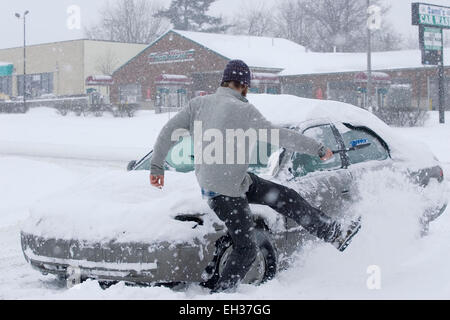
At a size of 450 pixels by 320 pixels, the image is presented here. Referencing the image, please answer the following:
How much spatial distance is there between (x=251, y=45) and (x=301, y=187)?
45259mm

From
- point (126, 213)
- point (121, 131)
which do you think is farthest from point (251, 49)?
point (126, 213)

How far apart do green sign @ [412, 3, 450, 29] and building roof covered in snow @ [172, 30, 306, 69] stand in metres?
16.9

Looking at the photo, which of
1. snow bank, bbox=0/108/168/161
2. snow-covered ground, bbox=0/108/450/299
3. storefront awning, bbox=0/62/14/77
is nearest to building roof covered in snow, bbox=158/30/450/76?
snow bank, bbox=0/108/168/161

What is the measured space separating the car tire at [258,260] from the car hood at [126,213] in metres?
0.17

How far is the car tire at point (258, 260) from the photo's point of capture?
4.96 meters

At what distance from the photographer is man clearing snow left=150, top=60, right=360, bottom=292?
459 cm

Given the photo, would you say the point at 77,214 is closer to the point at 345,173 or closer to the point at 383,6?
the point at 345,173

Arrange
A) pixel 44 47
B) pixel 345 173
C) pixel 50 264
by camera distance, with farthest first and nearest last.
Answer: pixel 44 47, pixel 345 173, pixel 50 264

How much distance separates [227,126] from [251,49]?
44.4 m

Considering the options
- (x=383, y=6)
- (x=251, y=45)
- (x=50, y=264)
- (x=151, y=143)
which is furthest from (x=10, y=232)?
(x=383, y=6)

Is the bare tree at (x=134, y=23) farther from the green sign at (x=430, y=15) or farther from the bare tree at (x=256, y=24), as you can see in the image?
the green sign at (x=430, y=15)

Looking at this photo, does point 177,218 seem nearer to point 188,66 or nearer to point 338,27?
point 188,66

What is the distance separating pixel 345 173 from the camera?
6.09 meters
